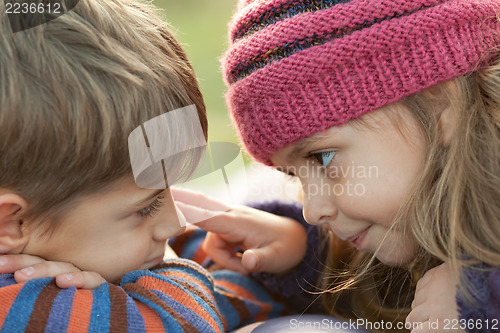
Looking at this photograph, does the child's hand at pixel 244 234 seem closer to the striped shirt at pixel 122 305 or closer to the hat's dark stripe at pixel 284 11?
the striped shirt at pixel 122 305

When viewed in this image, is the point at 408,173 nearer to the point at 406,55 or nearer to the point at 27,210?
the point at 406,55

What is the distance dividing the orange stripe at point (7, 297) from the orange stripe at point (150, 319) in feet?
0.70

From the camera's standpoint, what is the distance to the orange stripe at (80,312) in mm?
1021

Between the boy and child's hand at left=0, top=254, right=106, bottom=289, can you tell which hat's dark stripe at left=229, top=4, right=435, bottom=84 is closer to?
the boy

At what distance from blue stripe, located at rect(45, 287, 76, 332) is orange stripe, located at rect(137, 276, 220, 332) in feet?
0.52

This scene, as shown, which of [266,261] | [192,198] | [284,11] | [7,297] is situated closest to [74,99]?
[7,297]

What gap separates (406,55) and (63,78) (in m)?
0.63

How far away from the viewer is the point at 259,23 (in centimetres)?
127

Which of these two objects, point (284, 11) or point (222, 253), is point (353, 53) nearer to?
point (284, 11)

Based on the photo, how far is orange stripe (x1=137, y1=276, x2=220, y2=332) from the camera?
1160mm

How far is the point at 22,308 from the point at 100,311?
128 millimetres

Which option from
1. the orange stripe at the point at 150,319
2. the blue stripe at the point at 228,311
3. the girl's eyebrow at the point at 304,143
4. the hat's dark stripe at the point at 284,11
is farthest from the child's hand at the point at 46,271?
the hat's dark stripe at the point at 284,11

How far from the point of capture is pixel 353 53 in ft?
3.80

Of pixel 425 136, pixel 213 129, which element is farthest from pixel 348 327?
pixel 213 129
